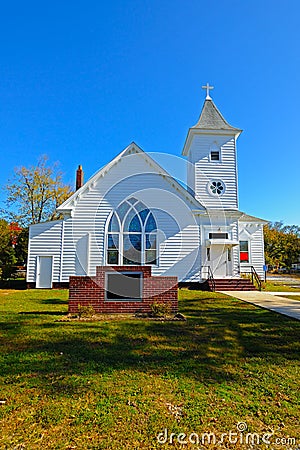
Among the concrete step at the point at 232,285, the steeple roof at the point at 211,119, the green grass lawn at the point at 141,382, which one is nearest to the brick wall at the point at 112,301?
Answer: the green grass lawn at the point at 141,382

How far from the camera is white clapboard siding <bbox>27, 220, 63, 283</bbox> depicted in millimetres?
17078

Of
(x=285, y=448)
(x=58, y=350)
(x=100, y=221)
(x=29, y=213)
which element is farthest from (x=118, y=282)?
(x=29, y=213)

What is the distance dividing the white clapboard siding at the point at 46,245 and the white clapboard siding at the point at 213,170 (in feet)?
30.1

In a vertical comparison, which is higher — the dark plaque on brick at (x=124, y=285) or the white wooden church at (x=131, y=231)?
the white wooden church at (x=131, y=231)

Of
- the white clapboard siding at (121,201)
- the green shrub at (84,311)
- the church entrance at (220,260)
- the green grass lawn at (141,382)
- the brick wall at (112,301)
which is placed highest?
the white clapboard siding at (121,201)

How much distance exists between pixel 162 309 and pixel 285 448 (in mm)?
5798

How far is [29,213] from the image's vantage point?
3152 centimetres

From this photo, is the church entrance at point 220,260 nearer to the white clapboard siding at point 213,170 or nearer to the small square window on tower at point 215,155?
the white clapboard siding at point 213,170

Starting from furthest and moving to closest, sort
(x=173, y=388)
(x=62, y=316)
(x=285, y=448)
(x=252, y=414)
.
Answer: (x=62, y=316), (x=173, y=388), (x=252, y=414), (x=285, y=448)

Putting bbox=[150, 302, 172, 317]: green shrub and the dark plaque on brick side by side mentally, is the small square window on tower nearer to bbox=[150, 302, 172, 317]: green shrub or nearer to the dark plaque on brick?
the dark plaque on brick

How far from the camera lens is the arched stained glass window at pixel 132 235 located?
1678 centimetres

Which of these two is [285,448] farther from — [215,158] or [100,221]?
[215,158]

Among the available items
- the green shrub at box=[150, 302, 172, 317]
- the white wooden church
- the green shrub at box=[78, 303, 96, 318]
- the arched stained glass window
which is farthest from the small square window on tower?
the green shrub at box=[78, 303, 96, 318]

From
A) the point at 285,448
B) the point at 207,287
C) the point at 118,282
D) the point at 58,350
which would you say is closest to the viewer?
the point at 285,448
